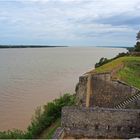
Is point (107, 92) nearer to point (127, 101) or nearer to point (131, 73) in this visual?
point (127, 101)

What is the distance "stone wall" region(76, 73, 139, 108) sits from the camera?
19359 mm

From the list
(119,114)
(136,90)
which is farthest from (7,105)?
(119,114)

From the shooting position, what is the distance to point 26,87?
131 feet

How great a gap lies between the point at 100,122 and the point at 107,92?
449 centimetres

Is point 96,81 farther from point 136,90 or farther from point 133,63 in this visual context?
point 133,63

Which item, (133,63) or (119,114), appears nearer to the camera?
(119,114)

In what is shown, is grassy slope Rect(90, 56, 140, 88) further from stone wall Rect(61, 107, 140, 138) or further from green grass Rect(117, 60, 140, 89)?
stone wall Rect(61, 107, 140, 138)

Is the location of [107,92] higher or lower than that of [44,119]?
higher

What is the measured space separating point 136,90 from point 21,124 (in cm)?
992

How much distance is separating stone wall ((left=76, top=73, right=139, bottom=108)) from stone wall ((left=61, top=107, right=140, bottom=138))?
3558 mm

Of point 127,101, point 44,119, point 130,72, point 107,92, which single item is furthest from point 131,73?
point 44,119

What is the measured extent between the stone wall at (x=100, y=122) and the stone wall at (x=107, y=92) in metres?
3.56

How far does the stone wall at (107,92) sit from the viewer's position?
1936 cm

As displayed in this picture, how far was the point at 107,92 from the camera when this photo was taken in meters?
19.9
